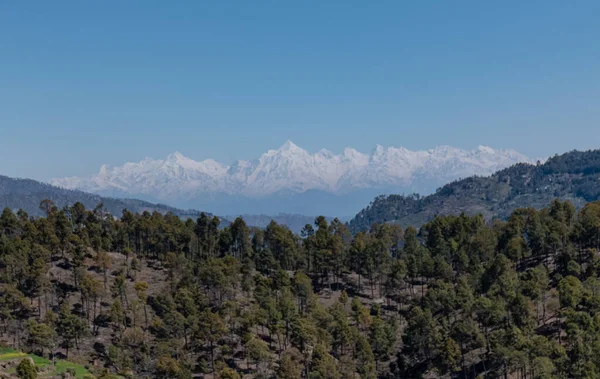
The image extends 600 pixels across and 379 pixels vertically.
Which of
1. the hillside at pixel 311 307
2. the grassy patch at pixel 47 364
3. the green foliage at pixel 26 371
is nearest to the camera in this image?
the green foliage at pixel 26 371

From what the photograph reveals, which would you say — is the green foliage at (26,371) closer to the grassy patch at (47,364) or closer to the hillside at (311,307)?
the hillside at (311,307)

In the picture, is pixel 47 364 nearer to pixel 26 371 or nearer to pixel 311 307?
pixel 26 371

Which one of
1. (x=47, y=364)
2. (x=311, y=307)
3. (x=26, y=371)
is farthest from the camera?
(x=311, y=307)

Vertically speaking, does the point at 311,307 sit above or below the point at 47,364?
above

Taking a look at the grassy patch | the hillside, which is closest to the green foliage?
the hillside

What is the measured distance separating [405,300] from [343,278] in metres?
25.0

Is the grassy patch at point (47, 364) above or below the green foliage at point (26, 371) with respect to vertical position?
below


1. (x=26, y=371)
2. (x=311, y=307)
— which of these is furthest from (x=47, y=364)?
(x=311, y=307)

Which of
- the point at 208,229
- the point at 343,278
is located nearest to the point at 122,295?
the point at 208,229

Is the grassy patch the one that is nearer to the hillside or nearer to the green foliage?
the hillside

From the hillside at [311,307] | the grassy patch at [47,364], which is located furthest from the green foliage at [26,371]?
the grassy patch at [47,364]

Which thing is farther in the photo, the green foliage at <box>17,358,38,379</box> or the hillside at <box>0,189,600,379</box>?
the hillside at <box>0,189,600,379</box>

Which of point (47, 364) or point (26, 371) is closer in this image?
point (26, 371)

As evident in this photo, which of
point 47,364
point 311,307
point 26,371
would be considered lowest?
point 47,364
